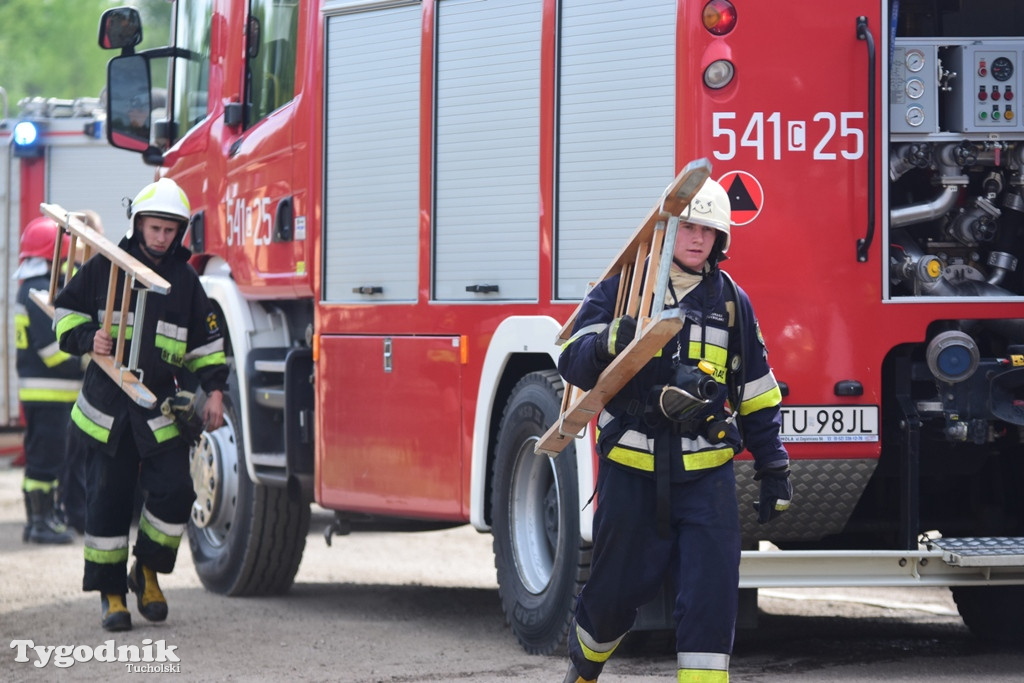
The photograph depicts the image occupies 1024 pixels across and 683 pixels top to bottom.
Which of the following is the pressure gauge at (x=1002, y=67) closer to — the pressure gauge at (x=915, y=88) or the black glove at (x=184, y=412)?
the pressure gauge at (x=915, y=88)

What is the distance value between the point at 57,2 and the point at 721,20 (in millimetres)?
41469

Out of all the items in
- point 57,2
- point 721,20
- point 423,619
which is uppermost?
point 57,2

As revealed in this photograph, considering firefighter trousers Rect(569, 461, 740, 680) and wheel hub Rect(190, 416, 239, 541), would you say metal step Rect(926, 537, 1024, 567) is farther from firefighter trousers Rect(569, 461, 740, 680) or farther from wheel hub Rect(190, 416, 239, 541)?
wheel hub Rect(190, 416, 239, 541)

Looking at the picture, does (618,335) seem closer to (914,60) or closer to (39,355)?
A: (914,60)

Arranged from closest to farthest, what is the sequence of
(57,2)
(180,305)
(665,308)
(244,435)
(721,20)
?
1. (665,308)
2. (721,20)
3. (180,305)
4. (244,435)
5. (57,2)

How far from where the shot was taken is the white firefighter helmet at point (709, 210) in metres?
5.45

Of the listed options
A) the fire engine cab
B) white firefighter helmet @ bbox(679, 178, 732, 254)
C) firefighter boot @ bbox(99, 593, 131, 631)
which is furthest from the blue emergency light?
white firefighter helmet @ bbox(679, 178, 732, 254)

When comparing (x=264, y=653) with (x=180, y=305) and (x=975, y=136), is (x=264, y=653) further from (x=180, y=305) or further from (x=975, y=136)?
(x=975, y=136)

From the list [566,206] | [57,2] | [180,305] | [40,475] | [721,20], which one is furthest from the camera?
[57,2]

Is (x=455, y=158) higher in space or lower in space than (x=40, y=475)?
higher

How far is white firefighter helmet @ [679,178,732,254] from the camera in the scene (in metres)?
5.45

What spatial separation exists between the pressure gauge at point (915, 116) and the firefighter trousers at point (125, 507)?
3522 millimetres

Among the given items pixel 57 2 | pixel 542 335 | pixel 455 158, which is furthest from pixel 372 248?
pixel 57 2

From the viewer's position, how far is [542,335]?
7094 mm
